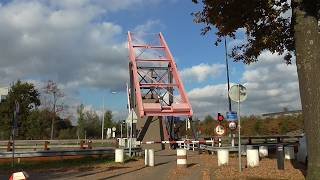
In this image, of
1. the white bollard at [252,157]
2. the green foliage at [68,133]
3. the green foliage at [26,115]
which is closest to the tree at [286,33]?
the white bollard at [252,157]

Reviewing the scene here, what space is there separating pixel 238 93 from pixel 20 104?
223ft

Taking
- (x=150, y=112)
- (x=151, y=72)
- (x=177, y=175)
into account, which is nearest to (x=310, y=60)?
(x=177, y=175)

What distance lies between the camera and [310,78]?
464 inches

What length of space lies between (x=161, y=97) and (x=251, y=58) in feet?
118

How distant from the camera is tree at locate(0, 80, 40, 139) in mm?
79938

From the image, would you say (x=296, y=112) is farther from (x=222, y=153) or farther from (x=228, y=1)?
(x=228, y=1)

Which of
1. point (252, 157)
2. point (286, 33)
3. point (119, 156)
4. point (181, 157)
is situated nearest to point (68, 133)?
point (119, 156)

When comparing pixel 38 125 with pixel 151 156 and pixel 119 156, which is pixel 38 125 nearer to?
pixel 119 156

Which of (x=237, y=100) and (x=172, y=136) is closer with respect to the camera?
(x=237, y=100)

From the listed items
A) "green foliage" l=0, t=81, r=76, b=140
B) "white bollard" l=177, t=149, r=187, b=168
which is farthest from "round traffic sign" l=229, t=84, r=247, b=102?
"green foliage" l=0, t=81, r=76, b=140

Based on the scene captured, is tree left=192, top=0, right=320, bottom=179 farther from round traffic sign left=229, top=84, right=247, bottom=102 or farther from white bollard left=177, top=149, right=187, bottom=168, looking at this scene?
white bollard left=177, top=149, right=187, bottom=168

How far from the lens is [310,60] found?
38.6ft

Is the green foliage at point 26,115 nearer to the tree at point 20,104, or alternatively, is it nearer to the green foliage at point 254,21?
the tree at point 20,104

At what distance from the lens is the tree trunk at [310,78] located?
463 inches
